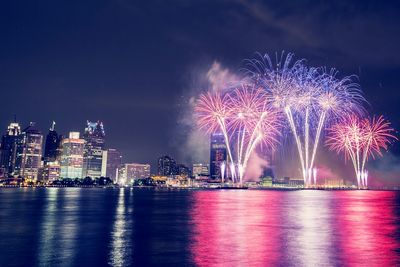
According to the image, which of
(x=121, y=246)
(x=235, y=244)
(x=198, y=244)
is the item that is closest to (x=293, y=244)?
(x=235, y=244)

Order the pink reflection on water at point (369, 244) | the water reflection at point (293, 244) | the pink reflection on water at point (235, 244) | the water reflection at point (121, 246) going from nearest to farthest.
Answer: the water reflection at point (121, 246) → the pink reflection on water at point (235, 244) → the water reflection at point (293, 244) → the pink reflection on water at point (369, 244)

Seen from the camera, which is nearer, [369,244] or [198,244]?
[198,244]

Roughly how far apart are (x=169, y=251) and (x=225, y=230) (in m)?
9.87

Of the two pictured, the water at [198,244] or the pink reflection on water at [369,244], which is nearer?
the water at [198,244]

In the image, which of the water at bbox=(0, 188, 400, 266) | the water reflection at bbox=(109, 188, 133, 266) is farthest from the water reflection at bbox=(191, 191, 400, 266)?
the water reflection at bbox=(109, 188, 133, 266)

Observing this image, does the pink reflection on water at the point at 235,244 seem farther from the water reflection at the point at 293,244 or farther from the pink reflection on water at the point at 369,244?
the pink reflection on water at the point at 369,244

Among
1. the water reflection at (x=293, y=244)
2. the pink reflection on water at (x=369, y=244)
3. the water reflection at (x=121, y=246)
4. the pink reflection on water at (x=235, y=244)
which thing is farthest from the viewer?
the pink reflection on water at (x=369, y=244)

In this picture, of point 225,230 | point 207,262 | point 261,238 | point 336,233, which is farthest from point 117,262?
point 336,233

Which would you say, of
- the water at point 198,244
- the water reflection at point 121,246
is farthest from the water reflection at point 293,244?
the water reflection at point 121,246

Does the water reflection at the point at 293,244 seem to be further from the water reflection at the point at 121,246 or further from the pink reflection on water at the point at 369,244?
the water reflection at the point at 121,246

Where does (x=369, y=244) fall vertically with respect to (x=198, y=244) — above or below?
above

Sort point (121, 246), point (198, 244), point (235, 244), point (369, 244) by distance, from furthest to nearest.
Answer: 1. point (369, 244)
2. point (198, 244)
3. point (235, 244)
4. point (121, 246)

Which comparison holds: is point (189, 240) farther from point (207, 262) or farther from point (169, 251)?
point (207, 262)

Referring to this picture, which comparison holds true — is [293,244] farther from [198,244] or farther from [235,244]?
[198,244]
